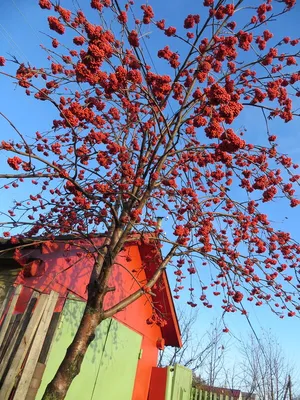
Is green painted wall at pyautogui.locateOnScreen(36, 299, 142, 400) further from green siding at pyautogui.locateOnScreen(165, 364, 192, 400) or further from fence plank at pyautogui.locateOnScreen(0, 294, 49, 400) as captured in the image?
fence plank at pyautogui.locateOnScreen(0, 294, 49, 400)

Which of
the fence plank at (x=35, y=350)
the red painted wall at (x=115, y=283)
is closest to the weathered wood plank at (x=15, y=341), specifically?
the fence plank at (x=35, y=350)

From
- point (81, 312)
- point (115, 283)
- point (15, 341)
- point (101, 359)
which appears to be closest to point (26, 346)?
point (15, 341)

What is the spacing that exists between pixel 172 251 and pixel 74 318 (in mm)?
2210

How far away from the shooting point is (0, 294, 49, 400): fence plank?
328cm

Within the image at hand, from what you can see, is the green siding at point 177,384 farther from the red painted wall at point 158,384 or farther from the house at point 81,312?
the house at point 81,312

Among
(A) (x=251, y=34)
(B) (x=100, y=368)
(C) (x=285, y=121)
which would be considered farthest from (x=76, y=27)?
(B) (x=100, y=368)

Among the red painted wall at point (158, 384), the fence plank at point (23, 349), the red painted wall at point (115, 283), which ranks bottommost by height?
the fence plank at point (23, 349)

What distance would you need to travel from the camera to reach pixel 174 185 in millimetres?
5551

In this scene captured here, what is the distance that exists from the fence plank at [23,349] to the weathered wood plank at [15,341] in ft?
0.32

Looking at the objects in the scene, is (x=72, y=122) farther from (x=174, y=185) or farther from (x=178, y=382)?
(x=178, y=382)

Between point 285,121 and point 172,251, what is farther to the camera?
point 172,251

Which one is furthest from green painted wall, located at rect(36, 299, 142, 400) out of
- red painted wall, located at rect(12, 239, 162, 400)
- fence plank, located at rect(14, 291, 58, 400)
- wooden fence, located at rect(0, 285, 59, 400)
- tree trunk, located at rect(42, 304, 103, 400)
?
fence plank, located at rect(14, 291, 58, 400)

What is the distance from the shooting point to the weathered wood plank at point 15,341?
3.43 meters

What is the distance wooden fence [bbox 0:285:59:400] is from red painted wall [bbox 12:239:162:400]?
1367mm
